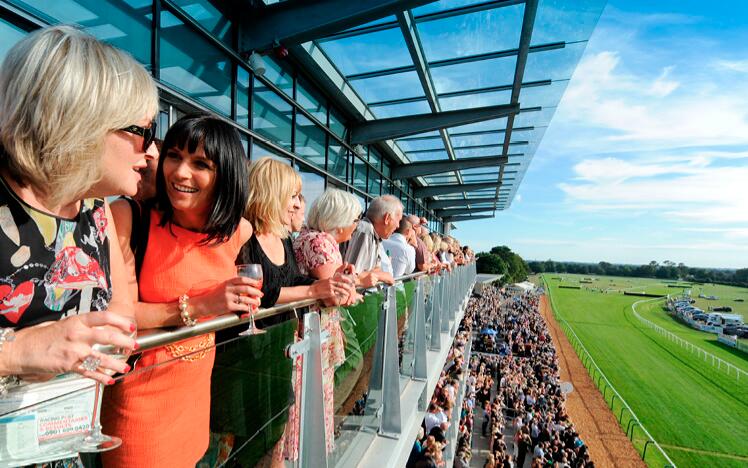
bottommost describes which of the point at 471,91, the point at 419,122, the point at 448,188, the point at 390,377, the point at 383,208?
the point at 390,377

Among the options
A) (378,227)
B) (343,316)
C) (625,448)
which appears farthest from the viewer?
(625,448)

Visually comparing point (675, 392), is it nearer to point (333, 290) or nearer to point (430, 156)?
point (430, 156)

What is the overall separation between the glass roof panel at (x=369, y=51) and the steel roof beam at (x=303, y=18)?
1.36 metres

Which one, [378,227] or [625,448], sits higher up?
[378,227]

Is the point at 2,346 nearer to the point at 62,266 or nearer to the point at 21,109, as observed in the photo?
the point at 62,266

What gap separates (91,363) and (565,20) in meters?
7.29

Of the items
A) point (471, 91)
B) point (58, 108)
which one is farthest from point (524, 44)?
point (58, 108)

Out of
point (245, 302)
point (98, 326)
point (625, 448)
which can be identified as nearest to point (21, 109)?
point (98, 326)

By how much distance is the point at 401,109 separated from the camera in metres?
9.99

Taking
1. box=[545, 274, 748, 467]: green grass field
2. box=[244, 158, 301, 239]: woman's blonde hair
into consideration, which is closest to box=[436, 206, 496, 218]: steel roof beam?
box=[545, 274, 748, 467]: green grass field

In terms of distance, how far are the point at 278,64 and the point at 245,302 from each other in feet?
21.3

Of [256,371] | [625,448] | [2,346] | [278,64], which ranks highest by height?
[278,64]

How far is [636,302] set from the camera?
99250 mm

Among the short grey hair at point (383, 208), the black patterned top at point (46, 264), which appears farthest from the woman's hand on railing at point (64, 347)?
the short grey hair at point (383, 208)
